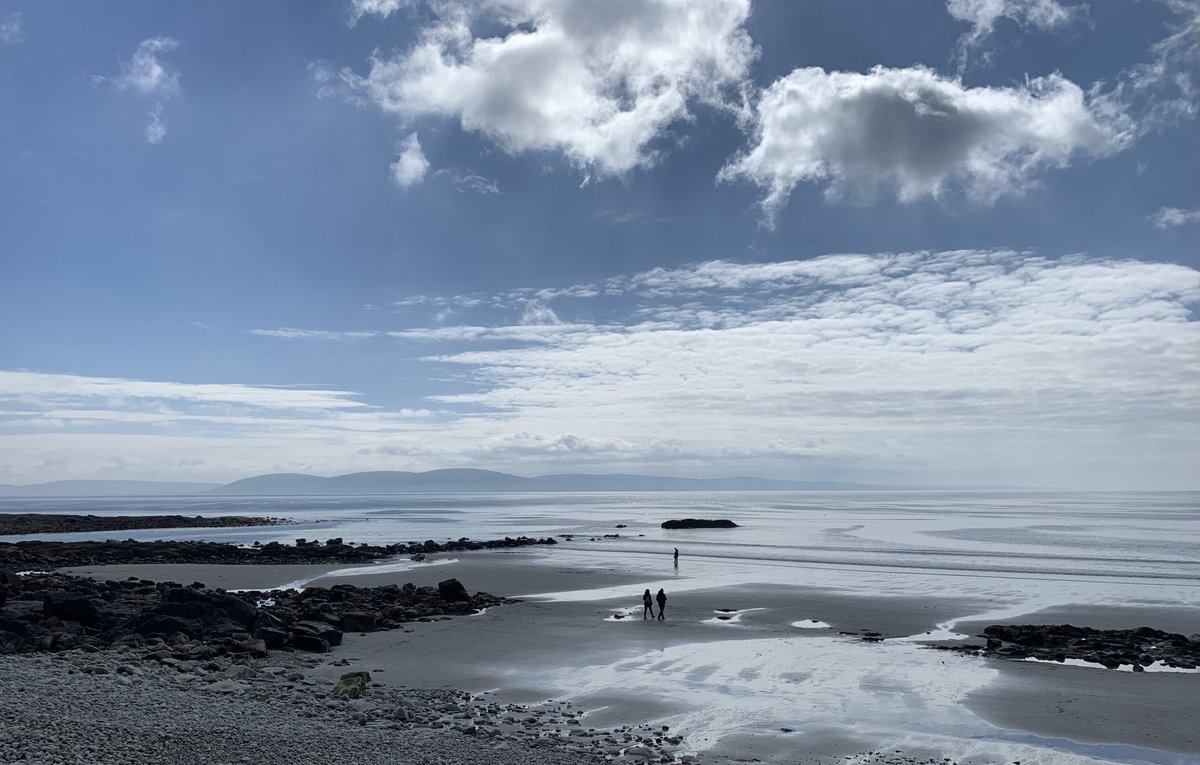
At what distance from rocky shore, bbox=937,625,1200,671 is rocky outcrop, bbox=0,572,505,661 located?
1848cm

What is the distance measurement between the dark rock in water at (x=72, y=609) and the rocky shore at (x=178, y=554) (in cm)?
2914

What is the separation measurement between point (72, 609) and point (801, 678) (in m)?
21.1

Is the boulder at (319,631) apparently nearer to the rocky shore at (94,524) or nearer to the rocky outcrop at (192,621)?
the rocky outcrop at (192,621)

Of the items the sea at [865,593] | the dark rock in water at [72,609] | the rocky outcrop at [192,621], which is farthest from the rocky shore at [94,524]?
the dark rock in water at [72,609]

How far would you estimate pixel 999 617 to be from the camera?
96.5ft

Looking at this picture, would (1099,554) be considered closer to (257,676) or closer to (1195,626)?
(1195,626)

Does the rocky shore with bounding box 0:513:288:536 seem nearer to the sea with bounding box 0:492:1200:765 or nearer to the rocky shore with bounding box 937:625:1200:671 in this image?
the sea with bounding box 0:492:1200:765

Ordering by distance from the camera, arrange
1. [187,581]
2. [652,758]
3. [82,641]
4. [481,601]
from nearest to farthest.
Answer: [652,758], [82,641], [481,601], [187,581]

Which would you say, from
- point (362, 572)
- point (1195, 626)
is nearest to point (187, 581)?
point (362, 572)

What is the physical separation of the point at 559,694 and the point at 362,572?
33.0m

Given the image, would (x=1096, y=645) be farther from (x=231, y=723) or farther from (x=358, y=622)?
(x=231, y=723)

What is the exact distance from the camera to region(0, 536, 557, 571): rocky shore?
5159 centimetres

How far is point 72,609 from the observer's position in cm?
2342

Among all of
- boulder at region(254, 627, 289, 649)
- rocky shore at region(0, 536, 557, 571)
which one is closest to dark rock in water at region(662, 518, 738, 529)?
rocky shore at region(0, 536, 557, 571)
